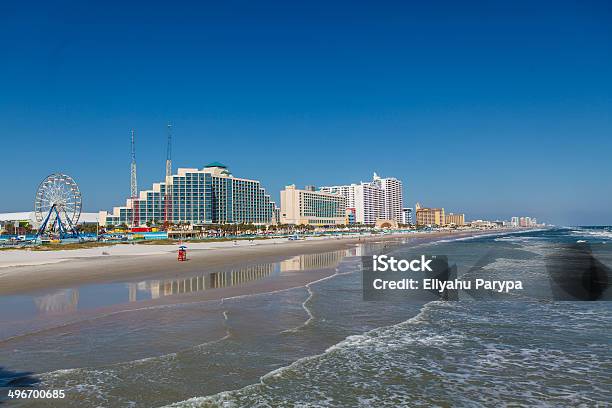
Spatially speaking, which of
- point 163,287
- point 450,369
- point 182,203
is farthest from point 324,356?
point 182,203

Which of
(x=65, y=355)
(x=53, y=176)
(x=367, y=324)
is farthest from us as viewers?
(x=53, y=176)

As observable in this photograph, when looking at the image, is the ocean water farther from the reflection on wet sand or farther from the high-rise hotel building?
the high-rise hotel building

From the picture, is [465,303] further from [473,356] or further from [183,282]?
[183,282]

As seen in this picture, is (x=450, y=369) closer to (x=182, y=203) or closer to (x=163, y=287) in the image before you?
(x=163, y=287)

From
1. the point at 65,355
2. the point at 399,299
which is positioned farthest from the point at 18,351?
the point at 399,299

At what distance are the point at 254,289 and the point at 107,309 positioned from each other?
654 centimetres

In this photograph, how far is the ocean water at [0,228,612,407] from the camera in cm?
746

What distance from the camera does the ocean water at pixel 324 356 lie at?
24.5 feet

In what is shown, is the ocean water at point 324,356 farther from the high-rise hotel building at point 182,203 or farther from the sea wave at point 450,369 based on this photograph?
the high-rise hotel building at point 182,203

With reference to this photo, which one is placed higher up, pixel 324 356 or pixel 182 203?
pixel 182 203

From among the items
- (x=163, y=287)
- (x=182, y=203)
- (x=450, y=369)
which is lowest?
(x=450, y=369)

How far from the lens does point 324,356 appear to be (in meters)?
9.60

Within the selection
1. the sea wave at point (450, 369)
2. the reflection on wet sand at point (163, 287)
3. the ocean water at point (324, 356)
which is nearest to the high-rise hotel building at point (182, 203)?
the reflection on wet sand at point (163, 287)

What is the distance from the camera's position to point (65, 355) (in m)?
9.52
